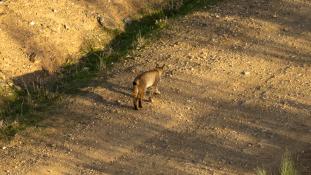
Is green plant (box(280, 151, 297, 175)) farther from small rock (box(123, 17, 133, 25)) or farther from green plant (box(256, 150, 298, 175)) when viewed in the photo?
small rock (box(123, 17, 133, 25))

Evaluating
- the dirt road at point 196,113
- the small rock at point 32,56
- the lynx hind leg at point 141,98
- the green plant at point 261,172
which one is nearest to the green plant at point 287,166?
the dirt road at point 196,113

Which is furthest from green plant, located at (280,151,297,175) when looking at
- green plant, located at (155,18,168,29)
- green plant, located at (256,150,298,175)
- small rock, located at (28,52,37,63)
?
small rock, located at (28,52,37,63)

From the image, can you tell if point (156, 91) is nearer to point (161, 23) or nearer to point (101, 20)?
point (161, 23)

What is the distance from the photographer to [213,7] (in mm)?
15188

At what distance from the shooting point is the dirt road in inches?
399

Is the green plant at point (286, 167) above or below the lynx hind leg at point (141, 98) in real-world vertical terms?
below

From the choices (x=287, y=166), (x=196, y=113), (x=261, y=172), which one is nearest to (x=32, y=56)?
(x=196, y=113)

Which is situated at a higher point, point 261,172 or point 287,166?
point 287,166

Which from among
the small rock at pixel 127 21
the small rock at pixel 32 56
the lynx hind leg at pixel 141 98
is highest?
the small rock at pixel 127 21

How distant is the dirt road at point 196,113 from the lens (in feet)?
33.2

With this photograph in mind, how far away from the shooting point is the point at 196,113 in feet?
36.9

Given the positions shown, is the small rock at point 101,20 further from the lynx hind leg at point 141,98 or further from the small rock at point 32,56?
Result: the lynx hind leg at point 141,98

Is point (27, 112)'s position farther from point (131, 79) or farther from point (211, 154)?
point (211, 154)

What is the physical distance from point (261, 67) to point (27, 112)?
15.7ft
